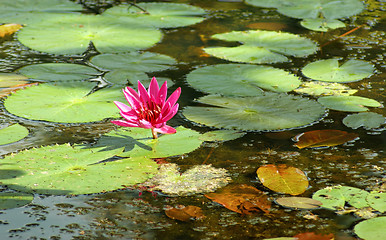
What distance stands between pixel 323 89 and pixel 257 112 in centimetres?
49

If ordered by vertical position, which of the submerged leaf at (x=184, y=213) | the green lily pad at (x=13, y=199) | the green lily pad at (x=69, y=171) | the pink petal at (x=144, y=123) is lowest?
the green lily pad at (x=13, y=199)

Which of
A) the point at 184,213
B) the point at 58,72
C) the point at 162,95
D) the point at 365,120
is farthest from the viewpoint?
the point at 58,72

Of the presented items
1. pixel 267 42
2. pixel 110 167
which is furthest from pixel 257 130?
pixel 267 42

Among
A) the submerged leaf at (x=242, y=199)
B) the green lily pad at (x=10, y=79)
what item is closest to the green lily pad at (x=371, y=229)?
the submerged leaf at (x=242, y=199)

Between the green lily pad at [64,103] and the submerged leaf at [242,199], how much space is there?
0.73 meters

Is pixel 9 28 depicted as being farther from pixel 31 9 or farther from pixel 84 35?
pixel 84 35

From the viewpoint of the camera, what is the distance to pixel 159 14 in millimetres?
3768

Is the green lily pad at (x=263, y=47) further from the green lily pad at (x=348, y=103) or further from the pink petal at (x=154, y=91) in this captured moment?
the pink petal at (x=154, y=91)

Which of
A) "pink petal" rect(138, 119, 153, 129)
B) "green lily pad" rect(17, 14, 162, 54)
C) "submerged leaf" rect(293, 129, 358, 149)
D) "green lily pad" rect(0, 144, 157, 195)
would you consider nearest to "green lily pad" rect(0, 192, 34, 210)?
"green lily pad" rect(0, 144, 157, 195)

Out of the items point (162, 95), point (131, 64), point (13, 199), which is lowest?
point (13, 199)

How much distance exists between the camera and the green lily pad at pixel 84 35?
9.83ft

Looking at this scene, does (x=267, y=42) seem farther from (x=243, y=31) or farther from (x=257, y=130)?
(x=257, y=130)

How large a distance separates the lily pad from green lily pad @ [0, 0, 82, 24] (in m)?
2.00

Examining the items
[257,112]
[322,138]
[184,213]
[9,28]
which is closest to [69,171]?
[184,213]
